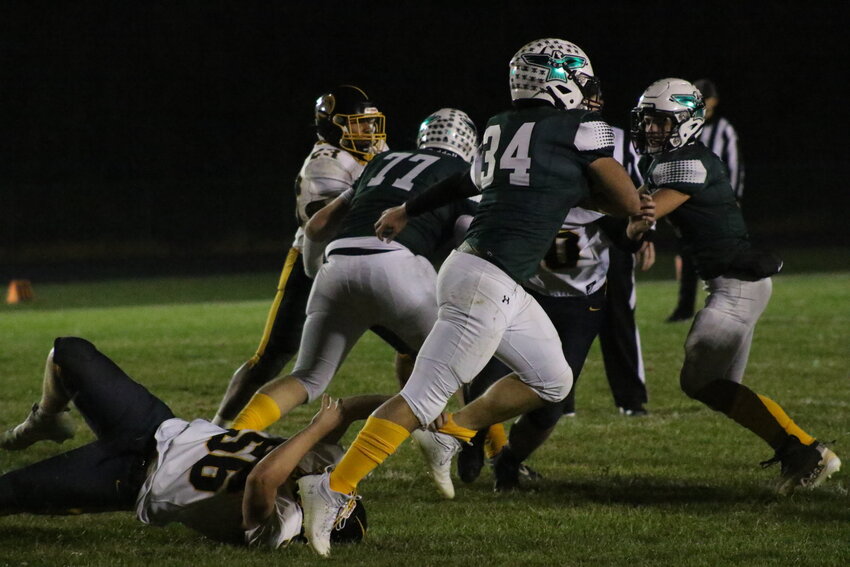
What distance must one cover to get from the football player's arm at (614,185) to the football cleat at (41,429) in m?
2.02

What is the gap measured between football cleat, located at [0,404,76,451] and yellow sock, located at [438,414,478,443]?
1.36 meters

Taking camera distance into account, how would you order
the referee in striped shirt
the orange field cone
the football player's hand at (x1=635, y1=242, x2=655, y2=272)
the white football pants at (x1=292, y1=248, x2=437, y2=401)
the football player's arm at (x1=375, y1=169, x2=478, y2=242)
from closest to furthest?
the football player's arm at (x1=375, y1=169, x2=478, y2=242), the white football pants at (x1=292, y1=248, x2=437, y2=401), the football player's hand at (x1=635, y1=242, x2=655, y2=272), the referee in striped shirt, the orange field cone

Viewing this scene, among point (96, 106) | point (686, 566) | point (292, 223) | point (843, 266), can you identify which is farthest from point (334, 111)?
point (96, 106)

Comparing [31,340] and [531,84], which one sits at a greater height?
[531,84]

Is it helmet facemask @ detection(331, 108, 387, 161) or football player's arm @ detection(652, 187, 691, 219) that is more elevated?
helmet facemask @ detection(331, 108, 387, 161)

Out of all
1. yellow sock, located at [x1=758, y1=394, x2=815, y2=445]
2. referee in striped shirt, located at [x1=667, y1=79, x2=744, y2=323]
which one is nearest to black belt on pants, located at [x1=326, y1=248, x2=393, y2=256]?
yellow sock, located at [x1=758, y1=394, x2=815, y2=445]

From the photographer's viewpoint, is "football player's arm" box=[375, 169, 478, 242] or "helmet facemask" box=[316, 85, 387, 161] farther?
"helmet facemask" box=[316, 85, 387, 161]

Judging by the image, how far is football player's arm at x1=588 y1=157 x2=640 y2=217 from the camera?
3.84m

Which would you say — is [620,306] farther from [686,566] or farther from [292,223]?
[292,223]

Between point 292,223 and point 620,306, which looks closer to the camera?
point 620,306

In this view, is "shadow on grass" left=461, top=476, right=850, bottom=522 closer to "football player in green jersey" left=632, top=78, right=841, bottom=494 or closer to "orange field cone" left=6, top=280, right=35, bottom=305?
"football player in green jersey" left=632, top=78, right=841, bottom=494

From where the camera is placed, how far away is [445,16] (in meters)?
28.2

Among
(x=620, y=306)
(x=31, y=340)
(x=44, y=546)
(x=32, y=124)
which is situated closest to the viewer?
(x=44, y=546)

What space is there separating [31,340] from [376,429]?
730 centimetres
